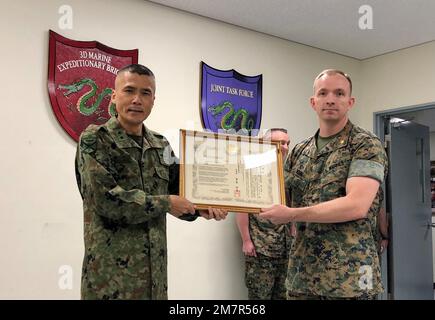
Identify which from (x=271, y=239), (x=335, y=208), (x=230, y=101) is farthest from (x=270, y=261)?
(x=335, y=208)

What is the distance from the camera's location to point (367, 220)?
1683 mm

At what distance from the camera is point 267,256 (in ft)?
9.93

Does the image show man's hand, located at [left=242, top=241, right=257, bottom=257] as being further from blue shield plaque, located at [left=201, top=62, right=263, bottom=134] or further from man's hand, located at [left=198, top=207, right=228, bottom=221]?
man's hand, located at [left=198, top=207, right=228, bottom=221]

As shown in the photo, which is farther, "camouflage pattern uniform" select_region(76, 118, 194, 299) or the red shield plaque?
the red shield plaque

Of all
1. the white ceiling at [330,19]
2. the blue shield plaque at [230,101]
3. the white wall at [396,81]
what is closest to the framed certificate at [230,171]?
the blue shield plaque at [230,101]

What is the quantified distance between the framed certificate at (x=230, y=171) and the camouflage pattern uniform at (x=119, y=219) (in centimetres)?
17

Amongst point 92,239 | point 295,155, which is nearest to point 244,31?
point 295,155

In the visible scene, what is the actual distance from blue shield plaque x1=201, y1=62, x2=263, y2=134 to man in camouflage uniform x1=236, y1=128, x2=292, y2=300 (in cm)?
54

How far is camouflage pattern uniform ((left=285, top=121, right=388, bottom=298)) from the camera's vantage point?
5.28 ft

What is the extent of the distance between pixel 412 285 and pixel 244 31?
2713mm

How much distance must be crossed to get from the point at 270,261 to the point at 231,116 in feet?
3.74

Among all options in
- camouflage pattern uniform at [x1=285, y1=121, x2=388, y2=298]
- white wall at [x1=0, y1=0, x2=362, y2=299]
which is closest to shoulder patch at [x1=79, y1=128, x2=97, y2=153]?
camouflage pattern uniform at [x1=285, y1=121, x2=388, y2=298]

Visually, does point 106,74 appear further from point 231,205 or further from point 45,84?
point 231,205

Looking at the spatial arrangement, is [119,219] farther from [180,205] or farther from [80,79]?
[80,79]
